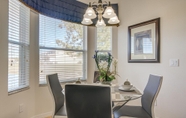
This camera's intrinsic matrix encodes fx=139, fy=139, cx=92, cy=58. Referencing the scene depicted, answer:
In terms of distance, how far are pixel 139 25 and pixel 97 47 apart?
3.70 feet

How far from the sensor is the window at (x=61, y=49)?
285cm

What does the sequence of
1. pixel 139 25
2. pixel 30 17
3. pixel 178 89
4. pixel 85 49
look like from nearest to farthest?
pixel 178 89
pixel 30 17
pixel 139 25
pixel 85 49

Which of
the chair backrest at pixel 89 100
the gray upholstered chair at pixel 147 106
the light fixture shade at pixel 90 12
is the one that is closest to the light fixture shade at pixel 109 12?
the light fixture shade at pixel 90 12

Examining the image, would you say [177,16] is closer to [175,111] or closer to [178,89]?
[178,89]

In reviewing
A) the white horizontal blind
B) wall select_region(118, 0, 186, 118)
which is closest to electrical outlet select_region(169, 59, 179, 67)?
wall select_region(118, 0, 186, 118)

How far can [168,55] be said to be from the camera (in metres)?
2.39

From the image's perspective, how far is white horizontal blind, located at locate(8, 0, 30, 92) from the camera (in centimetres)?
214

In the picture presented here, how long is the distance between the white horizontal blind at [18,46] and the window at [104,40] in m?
1.66

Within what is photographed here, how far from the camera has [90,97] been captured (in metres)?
1.24

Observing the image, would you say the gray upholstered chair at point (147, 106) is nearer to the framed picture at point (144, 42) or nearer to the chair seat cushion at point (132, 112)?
the chair seat cushion at point (132, 112)

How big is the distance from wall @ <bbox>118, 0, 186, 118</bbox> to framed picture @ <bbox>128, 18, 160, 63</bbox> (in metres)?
0.09

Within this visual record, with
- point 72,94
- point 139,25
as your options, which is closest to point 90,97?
point 72,94

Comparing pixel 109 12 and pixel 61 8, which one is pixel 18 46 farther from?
pixel 109 12

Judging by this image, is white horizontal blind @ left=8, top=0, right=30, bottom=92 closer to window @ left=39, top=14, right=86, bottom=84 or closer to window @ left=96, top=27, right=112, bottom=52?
window @ left=39, top=14, right=86, bottom=84
